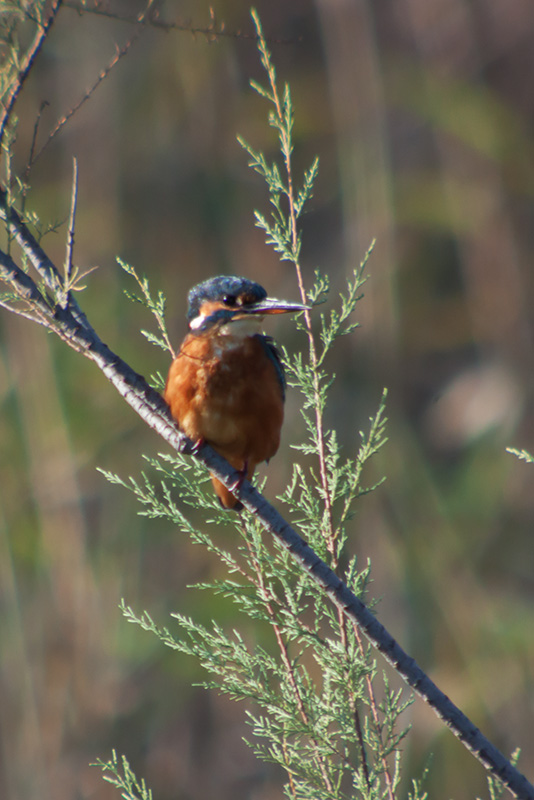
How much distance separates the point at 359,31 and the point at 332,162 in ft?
3.14

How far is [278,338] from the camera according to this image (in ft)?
13.7

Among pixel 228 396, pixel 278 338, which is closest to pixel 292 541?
pixel 228 396

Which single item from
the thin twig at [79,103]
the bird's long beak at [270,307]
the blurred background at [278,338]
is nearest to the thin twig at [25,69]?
the thin twig at [79,103]

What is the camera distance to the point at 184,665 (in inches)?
163

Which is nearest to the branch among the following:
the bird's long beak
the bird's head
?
the bird's long beak

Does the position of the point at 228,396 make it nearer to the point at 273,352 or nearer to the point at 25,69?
the point at 273,352

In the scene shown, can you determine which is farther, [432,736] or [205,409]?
[432,736]

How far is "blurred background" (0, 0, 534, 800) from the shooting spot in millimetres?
3936

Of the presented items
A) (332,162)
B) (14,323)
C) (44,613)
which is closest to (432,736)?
(44,613)

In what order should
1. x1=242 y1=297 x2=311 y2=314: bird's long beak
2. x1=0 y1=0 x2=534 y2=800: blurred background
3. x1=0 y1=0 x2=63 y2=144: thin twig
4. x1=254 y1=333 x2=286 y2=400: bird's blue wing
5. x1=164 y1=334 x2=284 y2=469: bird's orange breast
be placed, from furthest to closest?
x1=0 y1=0 x2=534 y2=800: blurred background
x1=254 y1=333 x2=286 y2=400: bird's blue wing
x1=164 y1=334 x2=284 y2=469: bird's orange breast
x1=242 y1=297 x2=311 y2=314: bird's long beak
x1=0 y1=0 x2=63 y2=144: thin twig

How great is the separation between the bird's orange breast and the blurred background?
6.87 feet

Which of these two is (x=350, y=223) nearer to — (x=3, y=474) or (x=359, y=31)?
(x=359, y=31)

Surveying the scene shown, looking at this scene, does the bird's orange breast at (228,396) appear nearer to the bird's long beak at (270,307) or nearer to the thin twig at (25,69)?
the bird's long beak at (270,307)

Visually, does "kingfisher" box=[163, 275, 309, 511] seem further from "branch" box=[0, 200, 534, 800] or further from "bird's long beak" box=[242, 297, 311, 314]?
"branch" box=[0, 200, 534, 800]
